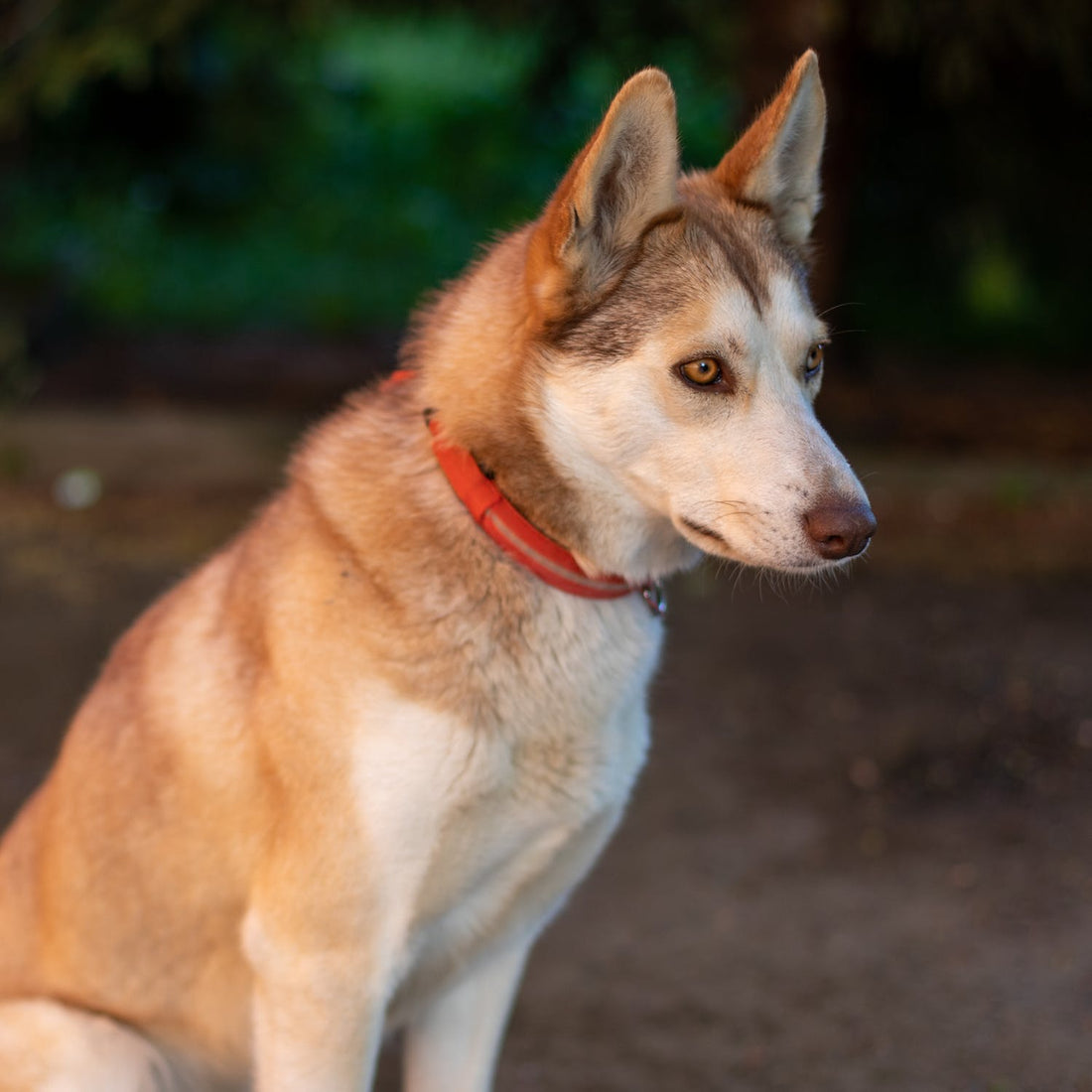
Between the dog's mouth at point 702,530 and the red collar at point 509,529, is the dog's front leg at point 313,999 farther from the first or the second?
the dog's mouth at point 702,530

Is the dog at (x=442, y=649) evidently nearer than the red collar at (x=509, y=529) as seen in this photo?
Yes

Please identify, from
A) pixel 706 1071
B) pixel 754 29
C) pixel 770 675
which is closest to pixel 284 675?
pixel 706 1071

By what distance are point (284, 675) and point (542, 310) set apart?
74 centimetres

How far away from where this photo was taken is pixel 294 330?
906 centimetres

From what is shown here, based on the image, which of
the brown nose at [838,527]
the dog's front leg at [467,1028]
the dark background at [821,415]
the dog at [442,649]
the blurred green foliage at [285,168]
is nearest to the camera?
the brown nose at [838,527]

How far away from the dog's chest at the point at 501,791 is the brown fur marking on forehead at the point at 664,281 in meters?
0.50

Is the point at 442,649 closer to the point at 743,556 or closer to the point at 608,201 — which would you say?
the point at 743,556

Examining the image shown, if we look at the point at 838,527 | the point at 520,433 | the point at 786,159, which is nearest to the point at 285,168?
the point at 786,159

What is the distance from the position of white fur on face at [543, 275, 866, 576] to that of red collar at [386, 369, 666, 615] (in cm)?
13

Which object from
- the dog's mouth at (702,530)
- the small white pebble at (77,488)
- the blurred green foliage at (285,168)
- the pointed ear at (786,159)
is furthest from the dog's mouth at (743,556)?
the blurred green foliage at (285,168)

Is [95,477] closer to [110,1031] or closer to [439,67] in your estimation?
[110,1031]

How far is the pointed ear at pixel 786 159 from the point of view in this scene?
238 cm

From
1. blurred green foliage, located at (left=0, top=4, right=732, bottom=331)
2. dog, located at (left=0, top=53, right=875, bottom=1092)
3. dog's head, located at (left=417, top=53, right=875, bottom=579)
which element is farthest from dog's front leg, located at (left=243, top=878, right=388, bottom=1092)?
blurred green foliage, located at (left=0, top=4, right=732, bottom=331)

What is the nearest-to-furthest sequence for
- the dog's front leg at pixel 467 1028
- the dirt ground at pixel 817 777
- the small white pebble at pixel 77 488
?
the dog's front leg at pixel 467 1028
the dirt ground at pixel 817 777
the small white pebble at pixel 77 488
